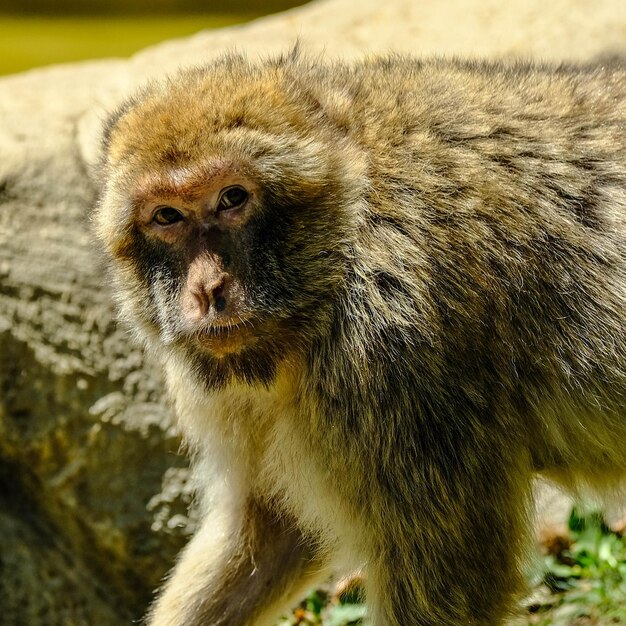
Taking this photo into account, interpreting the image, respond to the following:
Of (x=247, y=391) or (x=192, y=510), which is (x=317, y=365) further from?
(x=192, y=510)

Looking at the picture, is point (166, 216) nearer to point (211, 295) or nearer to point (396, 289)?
point (211, 295)

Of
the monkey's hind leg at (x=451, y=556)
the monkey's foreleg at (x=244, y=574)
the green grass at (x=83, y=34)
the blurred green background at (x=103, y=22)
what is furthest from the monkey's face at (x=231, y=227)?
the blurred green background at (x=103, y=22)

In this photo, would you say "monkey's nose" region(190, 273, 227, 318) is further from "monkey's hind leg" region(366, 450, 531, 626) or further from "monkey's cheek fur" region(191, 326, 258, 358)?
"monkey's hind leg" region(366, 450, 531, 626)

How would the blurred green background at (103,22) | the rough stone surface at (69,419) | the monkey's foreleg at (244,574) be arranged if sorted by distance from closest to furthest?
1. the monkey's foreleg at (244,574)
2. the rough stone surface at (69,419)
3. the blurred green background at (103,22)

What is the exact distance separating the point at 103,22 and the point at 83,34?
421mm

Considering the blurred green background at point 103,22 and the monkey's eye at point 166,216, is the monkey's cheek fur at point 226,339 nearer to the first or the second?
the monkey's eye at point 166,216

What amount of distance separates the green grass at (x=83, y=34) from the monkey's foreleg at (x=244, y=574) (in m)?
9.51

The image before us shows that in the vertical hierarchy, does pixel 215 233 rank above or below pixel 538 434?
above

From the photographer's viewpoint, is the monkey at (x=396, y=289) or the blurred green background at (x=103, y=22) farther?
the blurred green background at (x=103, y=22)

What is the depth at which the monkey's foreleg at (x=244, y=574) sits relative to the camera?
3.90m

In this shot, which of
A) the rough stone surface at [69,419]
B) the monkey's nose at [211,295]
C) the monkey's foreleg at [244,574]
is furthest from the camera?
the rough stone surface at [69,419]

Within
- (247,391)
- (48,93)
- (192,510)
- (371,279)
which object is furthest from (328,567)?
(48,93)

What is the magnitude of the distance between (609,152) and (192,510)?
9.49ft

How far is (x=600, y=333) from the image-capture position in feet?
10.9
